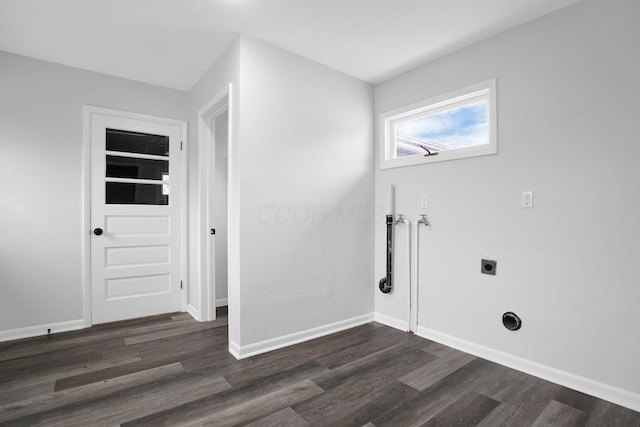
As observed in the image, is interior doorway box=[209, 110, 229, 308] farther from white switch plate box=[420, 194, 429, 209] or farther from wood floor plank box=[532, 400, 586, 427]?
wood floor plank box=[532, 400, 586, 427]

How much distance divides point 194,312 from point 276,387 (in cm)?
181

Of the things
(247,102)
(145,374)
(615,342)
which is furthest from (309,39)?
(615,342)

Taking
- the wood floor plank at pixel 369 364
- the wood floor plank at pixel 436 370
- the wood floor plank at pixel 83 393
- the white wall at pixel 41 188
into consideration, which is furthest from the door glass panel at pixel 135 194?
the wood floor plank at pixel 436 370

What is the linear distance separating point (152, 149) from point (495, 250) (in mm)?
3541

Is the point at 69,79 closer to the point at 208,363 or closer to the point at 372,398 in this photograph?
the point at 208,363

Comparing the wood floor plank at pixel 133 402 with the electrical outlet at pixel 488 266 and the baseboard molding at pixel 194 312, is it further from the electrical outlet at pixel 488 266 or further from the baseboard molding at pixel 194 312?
the electrical outlet at pixel 488 266

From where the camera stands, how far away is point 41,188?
3.02m

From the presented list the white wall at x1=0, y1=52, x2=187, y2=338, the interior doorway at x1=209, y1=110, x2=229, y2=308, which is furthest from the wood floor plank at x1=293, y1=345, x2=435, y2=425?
the white wall at x1=0, y1=52, x2=187, y2=338

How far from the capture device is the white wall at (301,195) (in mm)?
2643

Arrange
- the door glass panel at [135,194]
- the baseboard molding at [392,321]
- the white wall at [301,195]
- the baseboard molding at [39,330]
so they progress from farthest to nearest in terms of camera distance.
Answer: the door glass panel at [135,194]
the baseboard molding at [392,321]
the baseboard molding at [39,330]
the white wall at [301,195]

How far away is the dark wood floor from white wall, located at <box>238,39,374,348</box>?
1.39 ft

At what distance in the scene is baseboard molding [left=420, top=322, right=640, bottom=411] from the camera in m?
1.94

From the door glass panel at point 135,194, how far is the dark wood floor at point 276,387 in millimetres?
1378

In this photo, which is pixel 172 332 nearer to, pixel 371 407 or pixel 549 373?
pixel 371 407
